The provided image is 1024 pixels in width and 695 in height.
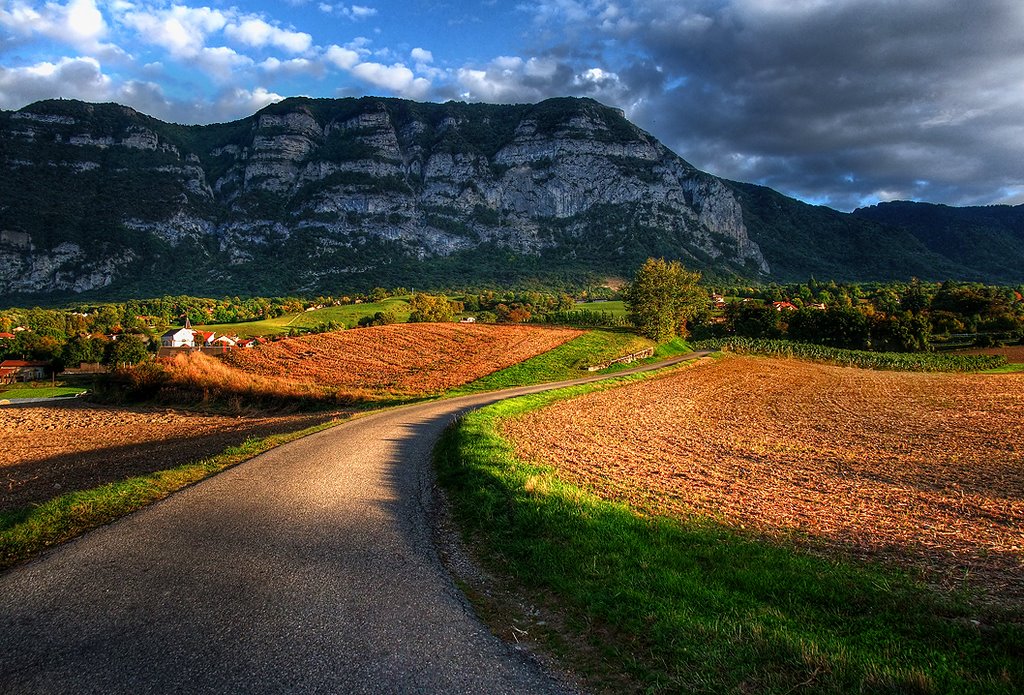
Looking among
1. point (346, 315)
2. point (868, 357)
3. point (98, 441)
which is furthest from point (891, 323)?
point (346, 315)

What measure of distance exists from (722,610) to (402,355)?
43514 millimetres

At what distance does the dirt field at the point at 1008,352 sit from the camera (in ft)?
180

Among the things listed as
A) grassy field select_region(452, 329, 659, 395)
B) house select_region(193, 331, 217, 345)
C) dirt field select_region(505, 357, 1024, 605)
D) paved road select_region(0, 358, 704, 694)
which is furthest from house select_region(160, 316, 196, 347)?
paved road select_region(0, 358, 704, 694)

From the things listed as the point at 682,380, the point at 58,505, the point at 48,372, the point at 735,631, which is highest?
the point at 735,631

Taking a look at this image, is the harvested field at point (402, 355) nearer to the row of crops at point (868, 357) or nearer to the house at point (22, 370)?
the row of crops at point (868, 357)

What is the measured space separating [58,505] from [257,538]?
485 cm

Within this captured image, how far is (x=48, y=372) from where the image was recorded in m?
75.7

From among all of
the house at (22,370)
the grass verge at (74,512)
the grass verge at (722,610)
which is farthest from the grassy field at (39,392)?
the grass verge at (722,610)

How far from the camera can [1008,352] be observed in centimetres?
5781

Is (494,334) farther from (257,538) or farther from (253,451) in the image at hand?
(257,538)

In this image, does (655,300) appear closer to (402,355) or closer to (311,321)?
(402,355)

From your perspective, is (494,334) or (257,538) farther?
(494,334)

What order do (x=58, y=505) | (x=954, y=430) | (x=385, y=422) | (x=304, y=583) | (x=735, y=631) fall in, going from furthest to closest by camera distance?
(x=954, y=430) < (x=385, y=422) < (x=58, y=505) < (x=304, y=583) < (x=735, y=631)

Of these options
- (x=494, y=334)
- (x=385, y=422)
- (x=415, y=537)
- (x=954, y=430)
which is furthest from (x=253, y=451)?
(x=494, y=334)
